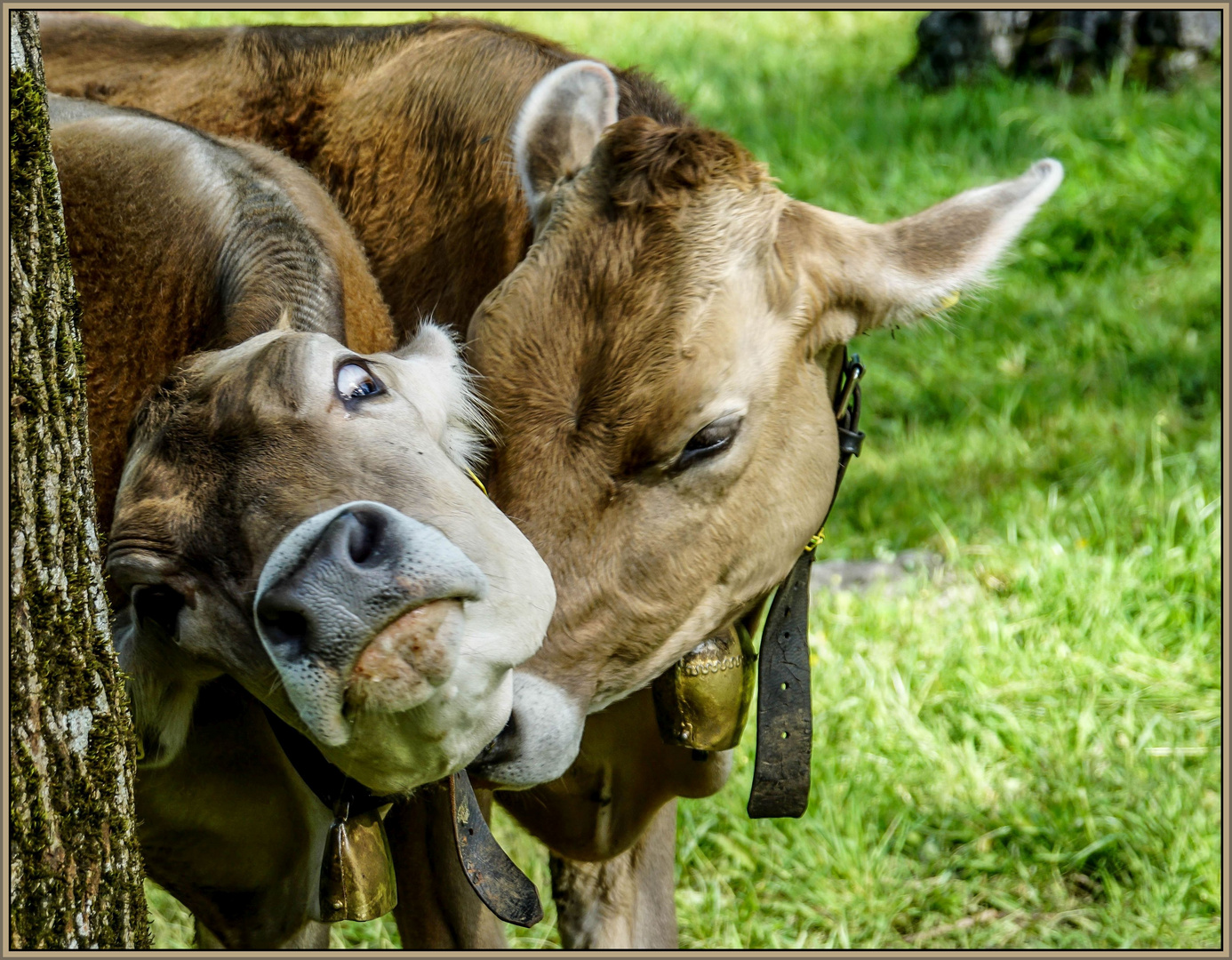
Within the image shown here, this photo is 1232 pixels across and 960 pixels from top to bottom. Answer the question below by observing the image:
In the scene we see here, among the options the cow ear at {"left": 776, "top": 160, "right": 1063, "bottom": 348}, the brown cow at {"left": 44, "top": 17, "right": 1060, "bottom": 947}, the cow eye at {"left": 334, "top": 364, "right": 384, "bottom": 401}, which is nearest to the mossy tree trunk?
the cow eye at {"left": 334, "top": 364, "right": 384, "bottom": 401}

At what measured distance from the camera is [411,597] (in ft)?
5.83

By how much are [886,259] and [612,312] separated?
665mm

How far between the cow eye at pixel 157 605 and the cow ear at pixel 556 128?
1.27 metres

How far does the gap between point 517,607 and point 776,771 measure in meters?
1.29

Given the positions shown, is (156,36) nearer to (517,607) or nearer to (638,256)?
(638,256)

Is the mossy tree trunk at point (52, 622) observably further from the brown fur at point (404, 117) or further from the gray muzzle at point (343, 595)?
the brown fur at point (404, 117)

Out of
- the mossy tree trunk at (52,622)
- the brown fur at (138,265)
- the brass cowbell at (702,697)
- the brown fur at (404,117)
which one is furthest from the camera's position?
the brown fur at (404,117)

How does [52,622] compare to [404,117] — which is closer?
[52,622]

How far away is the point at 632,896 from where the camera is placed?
3480mm

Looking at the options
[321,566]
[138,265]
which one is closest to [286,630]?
[321,566]

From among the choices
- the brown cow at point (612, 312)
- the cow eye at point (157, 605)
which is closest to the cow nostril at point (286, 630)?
the cow eye at point (157, 605)

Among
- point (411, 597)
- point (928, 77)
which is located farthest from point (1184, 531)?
point (928, 77)

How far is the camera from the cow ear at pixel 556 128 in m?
2.92

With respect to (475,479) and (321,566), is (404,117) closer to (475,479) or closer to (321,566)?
(475,479)
